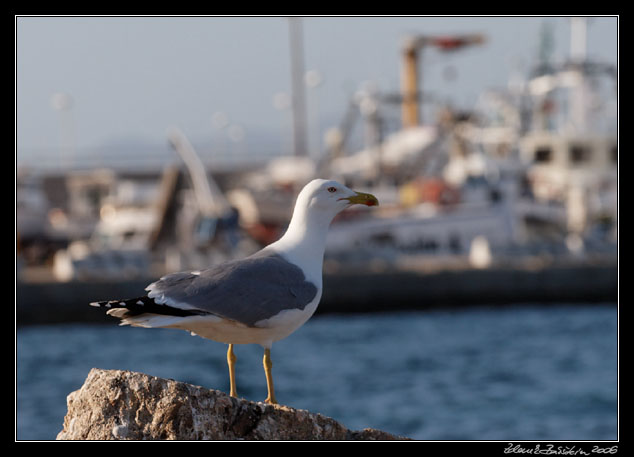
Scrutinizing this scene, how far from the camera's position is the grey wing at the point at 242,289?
4750 millimetres

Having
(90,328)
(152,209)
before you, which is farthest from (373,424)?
(152,209)

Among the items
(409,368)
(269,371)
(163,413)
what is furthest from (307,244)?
(409,368)

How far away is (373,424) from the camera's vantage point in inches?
667

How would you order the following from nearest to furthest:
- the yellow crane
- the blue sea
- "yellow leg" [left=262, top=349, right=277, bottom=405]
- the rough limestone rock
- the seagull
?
the seagull → the rough limestone rock → "yellow leg" [left=262, top=349, right=277, bottom=405] → the blue sea → the yellow crane

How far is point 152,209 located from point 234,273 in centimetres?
4081

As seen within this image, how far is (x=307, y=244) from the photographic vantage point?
508 cm

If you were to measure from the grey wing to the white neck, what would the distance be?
1.5 inches

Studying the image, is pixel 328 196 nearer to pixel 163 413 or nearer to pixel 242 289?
pixel 242 289

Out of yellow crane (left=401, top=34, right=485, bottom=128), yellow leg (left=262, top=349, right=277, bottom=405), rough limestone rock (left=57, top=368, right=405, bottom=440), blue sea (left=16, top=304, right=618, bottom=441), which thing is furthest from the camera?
yellow crane (left=401, top=34, right=485, bottom=128)

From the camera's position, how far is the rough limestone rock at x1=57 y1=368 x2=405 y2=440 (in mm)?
4828

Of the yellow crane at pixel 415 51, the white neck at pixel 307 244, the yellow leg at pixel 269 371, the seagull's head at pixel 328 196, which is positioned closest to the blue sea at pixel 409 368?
the yellow leg at pixel 269 371

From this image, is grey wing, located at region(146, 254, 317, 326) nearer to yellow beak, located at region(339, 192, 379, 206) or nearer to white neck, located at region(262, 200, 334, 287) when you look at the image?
white neck, located at region(262, 200, 334, 287)

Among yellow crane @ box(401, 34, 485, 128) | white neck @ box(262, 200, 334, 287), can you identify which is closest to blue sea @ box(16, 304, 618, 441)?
white neck @ box(262, 200, 334, 287)

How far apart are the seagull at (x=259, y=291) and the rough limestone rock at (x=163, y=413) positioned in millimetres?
158
